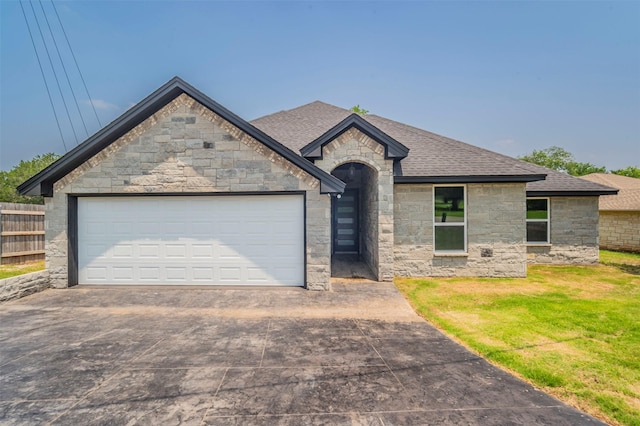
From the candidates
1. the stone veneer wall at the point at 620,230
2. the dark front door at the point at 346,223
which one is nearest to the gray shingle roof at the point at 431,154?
the dark front door at the point at 346,223

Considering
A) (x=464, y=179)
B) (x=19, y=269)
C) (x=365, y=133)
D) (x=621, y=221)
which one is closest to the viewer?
(x=365, y=133)

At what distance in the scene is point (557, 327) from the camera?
19.0 feet

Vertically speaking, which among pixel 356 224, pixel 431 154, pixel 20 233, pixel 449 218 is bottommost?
pixel 20 233

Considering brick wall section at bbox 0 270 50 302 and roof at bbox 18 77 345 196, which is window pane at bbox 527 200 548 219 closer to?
roof at bbox 18 77 345 196

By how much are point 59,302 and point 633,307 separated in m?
14.0

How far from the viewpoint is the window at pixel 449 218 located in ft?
33.4

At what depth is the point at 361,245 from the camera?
13.3m

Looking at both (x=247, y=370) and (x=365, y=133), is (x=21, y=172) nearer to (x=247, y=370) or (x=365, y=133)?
(x=365, y=133)

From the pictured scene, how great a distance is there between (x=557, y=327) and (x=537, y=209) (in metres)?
8.37

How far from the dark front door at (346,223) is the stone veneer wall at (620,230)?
14.9 m

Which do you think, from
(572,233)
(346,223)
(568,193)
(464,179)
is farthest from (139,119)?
(572,233)

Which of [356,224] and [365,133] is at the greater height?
[365,133]

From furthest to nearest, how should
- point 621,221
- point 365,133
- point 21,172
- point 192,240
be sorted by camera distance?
point 21,172, point 621,221, point 365,133, point 192,240

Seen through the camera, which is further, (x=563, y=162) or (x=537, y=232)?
(x=563, y=162)
